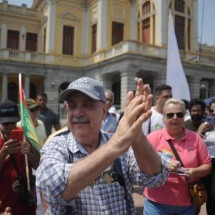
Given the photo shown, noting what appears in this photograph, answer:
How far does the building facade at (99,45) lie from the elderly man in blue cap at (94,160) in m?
17.5

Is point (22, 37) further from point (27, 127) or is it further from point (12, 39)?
point (27, 127)

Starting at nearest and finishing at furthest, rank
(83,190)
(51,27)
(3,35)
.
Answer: (83,190) → (51,27) → (3,35)

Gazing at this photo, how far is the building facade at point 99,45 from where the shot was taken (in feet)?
69.1

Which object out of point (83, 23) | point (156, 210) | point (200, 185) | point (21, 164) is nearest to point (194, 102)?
point (200, 185)

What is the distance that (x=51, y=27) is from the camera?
24.5 metres

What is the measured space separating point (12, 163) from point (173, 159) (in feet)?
4.66

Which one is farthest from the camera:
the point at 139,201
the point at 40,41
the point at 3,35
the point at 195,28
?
the point at 40,41

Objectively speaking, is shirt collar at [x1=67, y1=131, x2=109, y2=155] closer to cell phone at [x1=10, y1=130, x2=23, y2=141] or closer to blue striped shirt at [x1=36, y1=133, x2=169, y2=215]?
blue striped shirt at [x1=36, y1=133, x2=169, y2=215]

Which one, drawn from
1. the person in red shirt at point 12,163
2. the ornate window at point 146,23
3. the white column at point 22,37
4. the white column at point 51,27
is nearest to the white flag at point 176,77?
the person in red shirt at point 12,163

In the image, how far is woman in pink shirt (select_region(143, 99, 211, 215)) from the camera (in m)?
2.75

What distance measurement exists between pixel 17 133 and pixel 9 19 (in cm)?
2683

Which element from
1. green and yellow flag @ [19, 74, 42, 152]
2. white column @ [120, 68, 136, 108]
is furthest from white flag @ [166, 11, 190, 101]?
white column @ [120, 68, 136, 108]

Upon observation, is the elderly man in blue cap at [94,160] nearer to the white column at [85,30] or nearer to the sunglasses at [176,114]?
the sunglasses at [176,114]

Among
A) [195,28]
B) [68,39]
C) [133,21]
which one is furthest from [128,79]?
[68,39]
